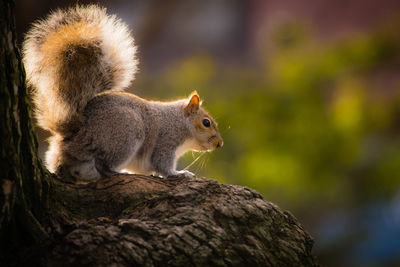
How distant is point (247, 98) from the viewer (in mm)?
4809

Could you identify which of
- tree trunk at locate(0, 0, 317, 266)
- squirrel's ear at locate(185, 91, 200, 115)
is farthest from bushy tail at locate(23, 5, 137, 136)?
squirrel's ear at locate(185, 91, 200, 115)

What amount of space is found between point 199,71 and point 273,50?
918 mm

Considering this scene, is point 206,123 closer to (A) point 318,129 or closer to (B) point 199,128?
(B) point 199,128

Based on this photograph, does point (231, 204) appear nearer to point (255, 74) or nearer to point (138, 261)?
point (138, 261)

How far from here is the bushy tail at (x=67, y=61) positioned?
76.4 inches

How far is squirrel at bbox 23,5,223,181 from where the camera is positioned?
1.96 m

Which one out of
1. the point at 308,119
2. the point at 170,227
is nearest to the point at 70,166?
the point at 170,227

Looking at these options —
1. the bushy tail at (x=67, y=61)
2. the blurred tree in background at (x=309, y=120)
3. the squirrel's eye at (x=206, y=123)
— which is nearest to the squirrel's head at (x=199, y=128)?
the squirrel's eye at (x=206, y=123)

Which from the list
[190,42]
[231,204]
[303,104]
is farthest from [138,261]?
[190,42]

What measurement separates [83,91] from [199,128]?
1001mm

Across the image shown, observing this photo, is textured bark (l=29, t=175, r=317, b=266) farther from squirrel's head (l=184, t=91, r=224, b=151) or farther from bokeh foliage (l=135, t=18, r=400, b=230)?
bokeh foliage (l=135, t=18, r=400, b=230)

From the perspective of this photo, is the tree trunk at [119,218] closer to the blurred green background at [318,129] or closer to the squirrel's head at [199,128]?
the squirrel's head at [199,128]

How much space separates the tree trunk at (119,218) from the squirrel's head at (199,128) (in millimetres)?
966

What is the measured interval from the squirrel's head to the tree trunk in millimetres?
966
